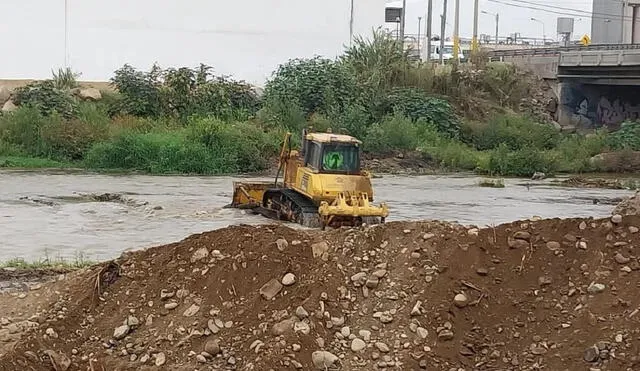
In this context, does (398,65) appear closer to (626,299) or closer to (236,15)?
(236,15)

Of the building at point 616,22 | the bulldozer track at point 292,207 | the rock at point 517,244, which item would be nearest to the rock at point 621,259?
the rock at point 517,244

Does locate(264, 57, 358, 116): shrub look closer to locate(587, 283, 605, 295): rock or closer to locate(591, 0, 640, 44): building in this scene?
locate(591, 0, 640, 44): building

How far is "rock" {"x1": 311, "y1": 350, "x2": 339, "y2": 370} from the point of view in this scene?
7.42 m

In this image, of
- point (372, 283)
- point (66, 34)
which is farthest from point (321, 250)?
point (66, 34)

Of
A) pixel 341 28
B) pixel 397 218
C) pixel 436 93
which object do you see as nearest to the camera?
pixel 397 218

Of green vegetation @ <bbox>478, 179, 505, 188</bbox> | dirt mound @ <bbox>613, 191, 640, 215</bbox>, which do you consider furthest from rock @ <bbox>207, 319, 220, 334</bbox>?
green vegetation @ <bbox>478, 179, 505, 188</bbox>

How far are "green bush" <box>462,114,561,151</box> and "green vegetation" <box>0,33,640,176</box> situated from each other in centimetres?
7

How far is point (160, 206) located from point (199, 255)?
1757cm

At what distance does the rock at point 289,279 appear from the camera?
8.30 m

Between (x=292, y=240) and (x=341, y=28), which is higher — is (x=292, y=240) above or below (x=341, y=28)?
below

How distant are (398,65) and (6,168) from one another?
22.0 metres

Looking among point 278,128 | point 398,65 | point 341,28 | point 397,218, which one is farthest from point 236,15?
point 397,218

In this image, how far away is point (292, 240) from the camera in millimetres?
9047

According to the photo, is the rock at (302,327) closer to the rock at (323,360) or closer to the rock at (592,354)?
the rock at (323,360)
